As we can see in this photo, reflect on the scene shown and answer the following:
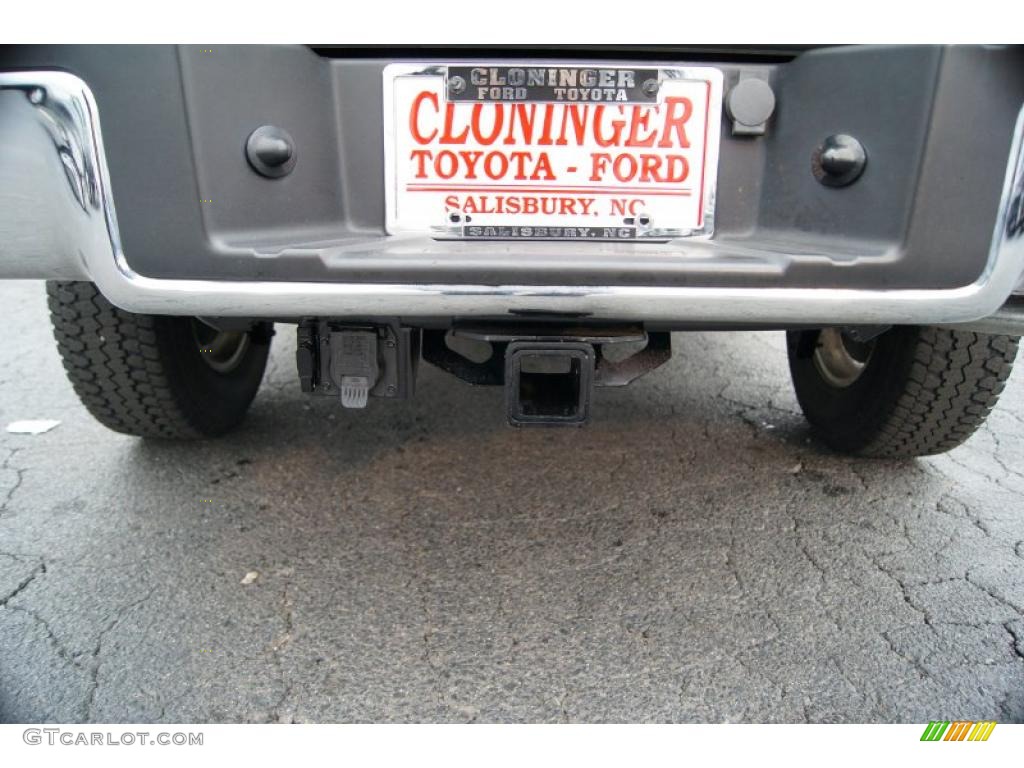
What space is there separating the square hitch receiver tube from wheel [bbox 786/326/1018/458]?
104 centimetres

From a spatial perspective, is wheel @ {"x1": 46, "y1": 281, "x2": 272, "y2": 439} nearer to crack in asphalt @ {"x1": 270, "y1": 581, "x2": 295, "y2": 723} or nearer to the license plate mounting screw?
crack in asphalt @ {"x1": 270, "y1": 581, "x2": 295, "y2": 723}

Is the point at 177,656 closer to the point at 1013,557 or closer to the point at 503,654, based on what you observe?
the point at 503,654

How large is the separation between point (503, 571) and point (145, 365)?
1.10 meters

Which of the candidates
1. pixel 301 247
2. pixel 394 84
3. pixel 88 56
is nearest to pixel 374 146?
pixel 394 84

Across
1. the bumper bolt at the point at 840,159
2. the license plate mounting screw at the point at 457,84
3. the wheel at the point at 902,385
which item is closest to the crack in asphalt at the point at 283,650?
the license plate mounting screw at the point at 457,84

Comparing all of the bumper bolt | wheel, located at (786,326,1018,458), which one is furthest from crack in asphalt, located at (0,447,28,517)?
wheel, located at (786,326,1018,458)

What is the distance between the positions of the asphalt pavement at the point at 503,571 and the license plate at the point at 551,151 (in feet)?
2.64

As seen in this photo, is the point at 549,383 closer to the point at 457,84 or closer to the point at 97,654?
the point at 457,84

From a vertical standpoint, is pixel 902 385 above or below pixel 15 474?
above

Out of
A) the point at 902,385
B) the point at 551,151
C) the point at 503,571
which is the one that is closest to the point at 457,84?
the point at 551,151

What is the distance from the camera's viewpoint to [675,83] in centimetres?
127

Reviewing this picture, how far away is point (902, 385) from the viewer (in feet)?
6.53

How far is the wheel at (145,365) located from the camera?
196cm

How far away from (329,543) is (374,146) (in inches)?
38.7
